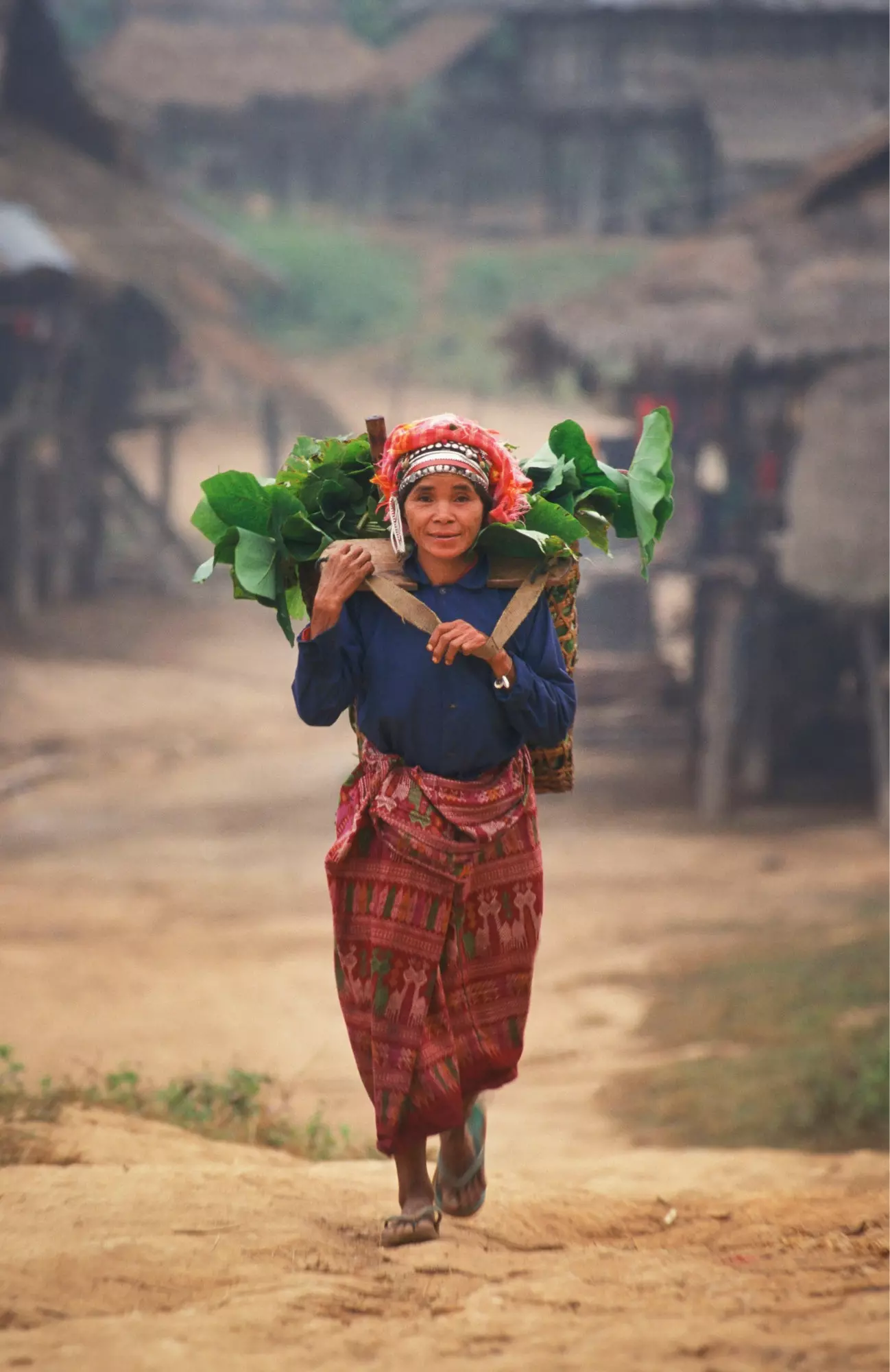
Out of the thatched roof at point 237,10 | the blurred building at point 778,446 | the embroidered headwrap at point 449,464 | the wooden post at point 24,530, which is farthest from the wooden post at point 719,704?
the thatched roof at point 237,10

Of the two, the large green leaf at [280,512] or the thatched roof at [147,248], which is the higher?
the thatched roof at [147,248]

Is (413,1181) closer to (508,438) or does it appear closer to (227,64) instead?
(508,438)

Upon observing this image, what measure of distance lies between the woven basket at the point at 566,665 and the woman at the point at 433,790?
11 cm

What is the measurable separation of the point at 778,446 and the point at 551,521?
7.95m

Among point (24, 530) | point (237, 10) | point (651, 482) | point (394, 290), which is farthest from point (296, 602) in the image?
point (394, 290)

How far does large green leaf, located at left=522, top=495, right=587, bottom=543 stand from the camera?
301cm

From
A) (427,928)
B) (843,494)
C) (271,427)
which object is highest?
(271,427)

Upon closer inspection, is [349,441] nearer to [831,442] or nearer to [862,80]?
[831,442]

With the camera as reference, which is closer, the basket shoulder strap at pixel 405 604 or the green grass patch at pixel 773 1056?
the basket shoulder strap at pixel 405 604

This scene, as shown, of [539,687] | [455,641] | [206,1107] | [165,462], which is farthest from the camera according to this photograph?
[165,462]

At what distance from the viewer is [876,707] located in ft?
32.2

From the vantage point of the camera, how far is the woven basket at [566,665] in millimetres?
3100

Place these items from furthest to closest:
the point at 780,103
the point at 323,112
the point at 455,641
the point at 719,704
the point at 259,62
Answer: the point at 323,112 < the point at 259,62 < the point at 780,103 < the point at 719,704 < the point at 455,641

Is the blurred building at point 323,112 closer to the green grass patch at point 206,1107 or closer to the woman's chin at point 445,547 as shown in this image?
the green grass patch at point 206,1107
